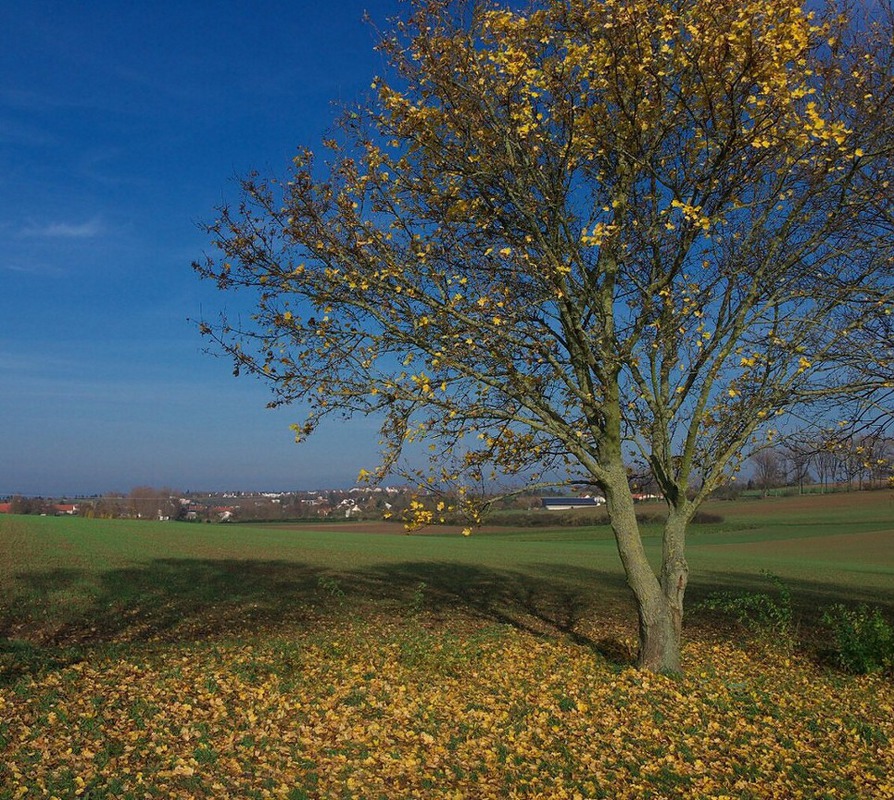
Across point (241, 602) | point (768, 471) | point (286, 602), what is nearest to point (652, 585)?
point (768, 471)

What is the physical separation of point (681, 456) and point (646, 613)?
241 centimetres

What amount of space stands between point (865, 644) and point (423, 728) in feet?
26.6

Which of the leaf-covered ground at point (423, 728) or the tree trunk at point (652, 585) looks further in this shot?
the tree trunk at point (652, 585)

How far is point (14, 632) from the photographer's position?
44.5 ft

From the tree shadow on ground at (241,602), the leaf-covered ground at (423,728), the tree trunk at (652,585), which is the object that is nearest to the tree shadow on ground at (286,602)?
the tree shadow on ground at (241,602)

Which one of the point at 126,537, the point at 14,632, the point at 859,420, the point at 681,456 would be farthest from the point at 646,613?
the point at 126,537

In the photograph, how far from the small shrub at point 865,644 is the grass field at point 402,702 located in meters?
0.27

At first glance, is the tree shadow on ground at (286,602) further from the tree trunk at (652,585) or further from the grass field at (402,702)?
the tree trunk at (652,585)

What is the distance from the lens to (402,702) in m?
8.88

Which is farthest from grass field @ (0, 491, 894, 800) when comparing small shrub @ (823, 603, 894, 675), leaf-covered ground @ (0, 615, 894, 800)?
small shrub @ (823, 603, 894, 675)

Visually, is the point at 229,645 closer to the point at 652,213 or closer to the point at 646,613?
the point at 646,613

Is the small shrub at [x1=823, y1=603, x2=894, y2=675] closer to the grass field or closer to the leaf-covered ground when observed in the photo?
the grass field

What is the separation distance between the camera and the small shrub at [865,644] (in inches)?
468

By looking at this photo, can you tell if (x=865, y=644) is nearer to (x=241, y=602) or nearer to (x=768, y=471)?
(x=768, y=471)
